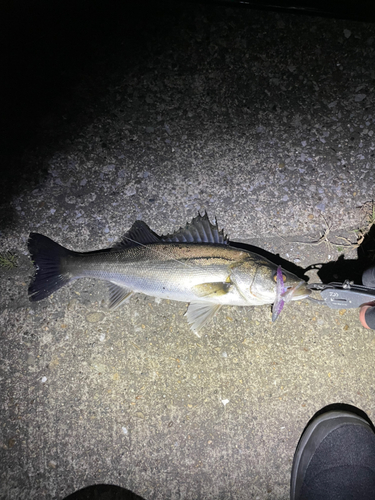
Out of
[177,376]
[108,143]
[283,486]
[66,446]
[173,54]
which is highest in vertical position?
[173,54]

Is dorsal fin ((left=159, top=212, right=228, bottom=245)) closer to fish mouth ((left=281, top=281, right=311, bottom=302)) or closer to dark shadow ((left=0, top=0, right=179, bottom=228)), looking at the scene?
fish mouth ((left=281, top=281, right=311, bottom=302))

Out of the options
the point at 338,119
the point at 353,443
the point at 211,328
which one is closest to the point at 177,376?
the point at 211,328

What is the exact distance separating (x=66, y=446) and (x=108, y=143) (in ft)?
9.56

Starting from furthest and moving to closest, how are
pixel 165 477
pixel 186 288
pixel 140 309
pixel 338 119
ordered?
pixel 338 119 → pixel 140 309 → pixel 165 477 → pixel 186 288

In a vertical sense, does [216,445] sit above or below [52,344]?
below

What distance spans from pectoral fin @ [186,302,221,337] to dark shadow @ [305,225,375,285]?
1054mm

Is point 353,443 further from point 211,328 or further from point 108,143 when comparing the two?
point 108,143

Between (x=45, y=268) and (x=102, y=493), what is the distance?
2.10 meters

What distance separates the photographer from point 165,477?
90.1 inches

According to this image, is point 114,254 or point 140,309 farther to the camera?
point 140,309

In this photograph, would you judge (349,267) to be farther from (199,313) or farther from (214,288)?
(199,313)

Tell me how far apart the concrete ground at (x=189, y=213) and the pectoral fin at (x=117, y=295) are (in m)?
0.17

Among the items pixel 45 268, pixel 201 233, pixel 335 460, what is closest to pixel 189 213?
pixel 201 233

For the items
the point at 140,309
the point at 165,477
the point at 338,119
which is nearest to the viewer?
the point at 165,477
